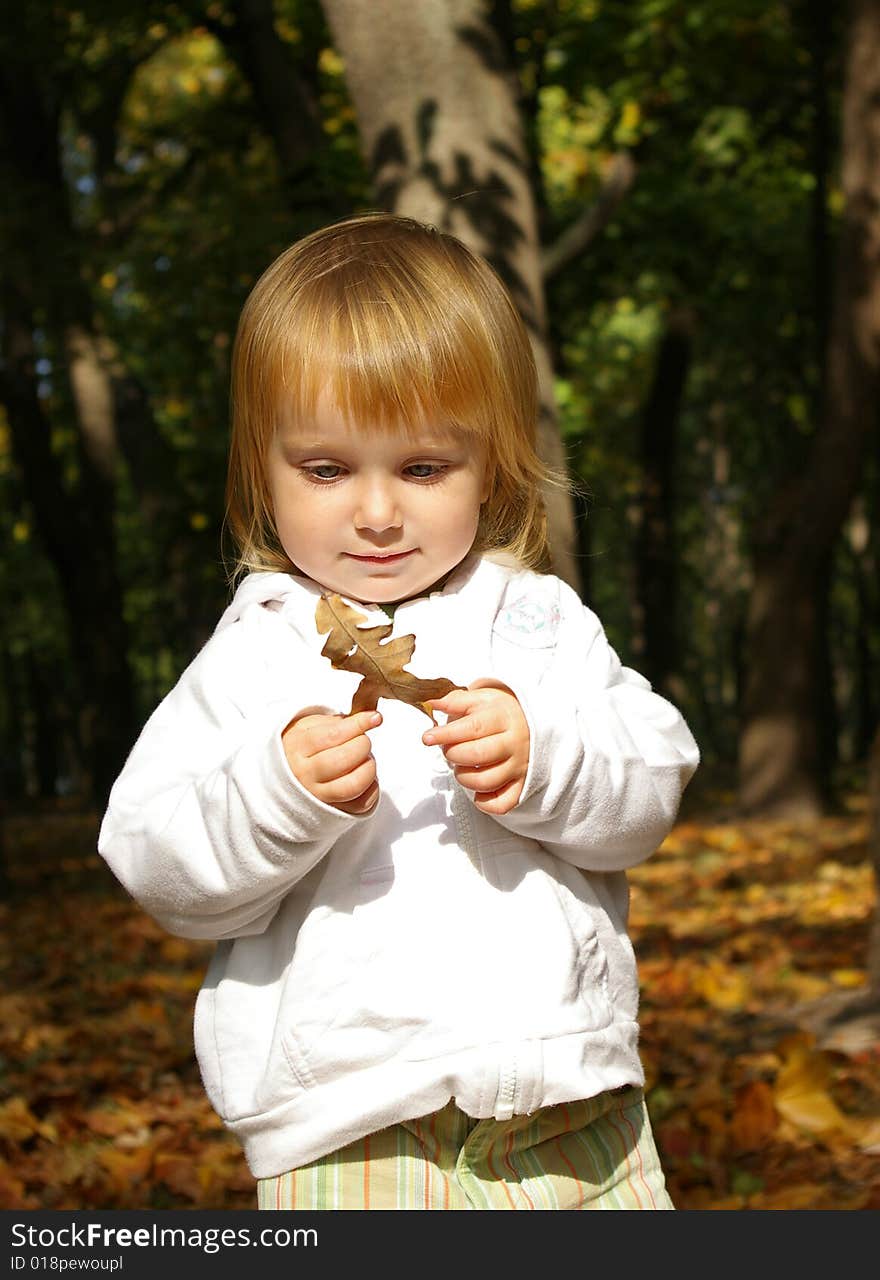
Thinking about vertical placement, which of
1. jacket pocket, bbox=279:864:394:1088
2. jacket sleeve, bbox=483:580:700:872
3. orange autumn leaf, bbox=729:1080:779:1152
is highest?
jacket sleeve, bbox=483:580:700:872

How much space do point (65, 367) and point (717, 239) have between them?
602 centimetres

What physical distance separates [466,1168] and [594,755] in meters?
0.61

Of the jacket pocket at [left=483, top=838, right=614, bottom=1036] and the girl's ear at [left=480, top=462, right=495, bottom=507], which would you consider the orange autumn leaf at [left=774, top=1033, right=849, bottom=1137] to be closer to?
the jacket pocket at [left=483, top=838, right=614, bottom=1036]

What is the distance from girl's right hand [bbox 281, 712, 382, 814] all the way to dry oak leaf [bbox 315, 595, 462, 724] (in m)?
0.07

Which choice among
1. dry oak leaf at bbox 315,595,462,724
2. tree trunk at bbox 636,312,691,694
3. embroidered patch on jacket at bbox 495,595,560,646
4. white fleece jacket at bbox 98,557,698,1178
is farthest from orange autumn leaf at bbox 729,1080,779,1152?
tree trunk at bbox 636,312,691,694

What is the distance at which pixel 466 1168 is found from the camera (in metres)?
2.15

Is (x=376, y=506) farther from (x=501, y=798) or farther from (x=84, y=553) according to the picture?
(x=84, y=553)

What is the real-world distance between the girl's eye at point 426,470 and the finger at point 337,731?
0.41 metres

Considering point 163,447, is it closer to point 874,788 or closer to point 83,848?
point 83,848

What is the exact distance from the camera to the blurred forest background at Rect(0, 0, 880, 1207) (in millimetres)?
4641

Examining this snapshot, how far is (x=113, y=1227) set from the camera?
242 cm

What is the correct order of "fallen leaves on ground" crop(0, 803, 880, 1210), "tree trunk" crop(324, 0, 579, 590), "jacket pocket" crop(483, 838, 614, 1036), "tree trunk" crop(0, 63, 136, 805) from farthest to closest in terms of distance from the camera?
"tree trunk" crop(0, 63, 136, 805) → "tree trunk" crop(324, 0, 579, 590) → "fallen leaves on ground" crop(0, 803, 880, 1210) → "jacket pocket" crop(483, 838, 614, 1036)

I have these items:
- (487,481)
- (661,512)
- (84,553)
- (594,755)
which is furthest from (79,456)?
(594,755)

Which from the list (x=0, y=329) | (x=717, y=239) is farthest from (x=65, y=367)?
(x=717, y=239)
